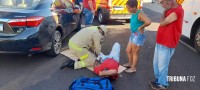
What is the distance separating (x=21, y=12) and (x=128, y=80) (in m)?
2.36

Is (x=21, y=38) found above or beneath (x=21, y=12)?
beneath

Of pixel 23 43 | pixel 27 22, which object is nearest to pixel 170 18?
pixel 27 22

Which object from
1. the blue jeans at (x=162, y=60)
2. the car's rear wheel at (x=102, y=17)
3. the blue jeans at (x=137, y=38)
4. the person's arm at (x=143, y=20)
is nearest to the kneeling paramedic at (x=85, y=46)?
the blue jeans at (x=137, y=38)

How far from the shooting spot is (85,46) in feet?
16.8

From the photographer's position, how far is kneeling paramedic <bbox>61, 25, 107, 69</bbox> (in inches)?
197

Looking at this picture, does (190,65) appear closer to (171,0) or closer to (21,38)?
(171,0)

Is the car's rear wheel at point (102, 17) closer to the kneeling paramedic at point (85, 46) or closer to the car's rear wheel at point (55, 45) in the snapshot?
the car's rear wheel at point (55, 45)

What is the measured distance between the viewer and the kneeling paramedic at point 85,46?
500 cm

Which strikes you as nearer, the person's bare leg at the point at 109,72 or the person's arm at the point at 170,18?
the person's arm at the point at 170,18

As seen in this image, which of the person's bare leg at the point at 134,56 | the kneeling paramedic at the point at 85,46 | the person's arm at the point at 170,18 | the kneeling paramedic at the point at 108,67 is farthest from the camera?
the kneeling paramedic at the point at 85,46

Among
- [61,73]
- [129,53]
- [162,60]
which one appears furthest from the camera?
[129,53]

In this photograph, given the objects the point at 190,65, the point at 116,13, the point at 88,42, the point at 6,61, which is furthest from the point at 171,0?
the point at 116,13

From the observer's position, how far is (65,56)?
5777mm

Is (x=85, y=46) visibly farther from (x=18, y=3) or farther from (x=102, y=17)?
(x=102, y=17)
